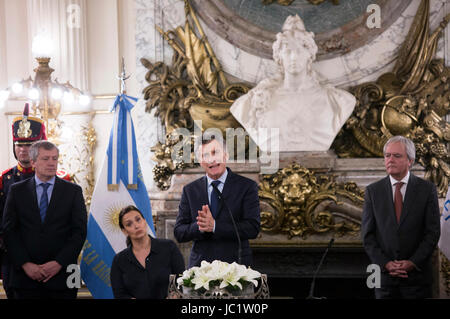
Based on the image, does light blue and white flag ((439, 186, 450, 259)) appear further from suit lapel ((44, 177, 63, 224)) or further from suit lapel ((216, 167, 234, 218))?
suit lapel ((44, 177, 63, 224))

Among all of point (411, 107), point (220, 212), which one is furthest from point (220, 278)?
point (411, 107)

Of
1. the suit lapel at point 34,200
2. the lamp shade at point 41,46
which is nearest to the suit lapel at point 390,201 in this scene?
the suit lapel at point 34,200

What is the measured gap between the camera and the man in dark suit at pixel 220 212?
335 cm

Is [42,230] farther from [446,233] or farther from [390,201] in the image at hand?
[446,233]

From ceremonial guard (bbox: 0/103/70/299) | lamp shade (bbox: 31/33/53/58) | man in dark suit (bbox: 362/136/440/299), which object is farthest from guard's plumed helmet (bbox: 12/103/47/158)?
man in dark suit (bbox: 362/136/440/299)

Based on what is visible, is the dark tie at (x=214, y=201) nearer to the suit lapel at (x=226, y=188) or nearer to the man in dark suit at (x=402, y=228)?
the suit lapel at (x=226, y=188)

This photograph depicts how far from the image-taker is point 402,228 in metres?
3.50

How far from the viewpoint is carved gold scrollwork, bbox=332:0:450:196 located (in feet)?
17.8

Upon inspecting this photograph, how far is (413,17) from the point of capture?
18.6 feet

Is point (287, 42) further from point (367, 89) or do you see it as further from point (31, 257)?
point (31, 257)

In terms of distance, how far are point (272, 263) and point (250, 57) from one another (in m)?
1.91

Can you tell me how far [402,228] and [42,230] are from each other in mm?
2072

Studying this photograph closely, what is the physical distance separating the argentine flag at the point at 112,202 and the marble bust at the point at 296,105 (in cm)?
118
